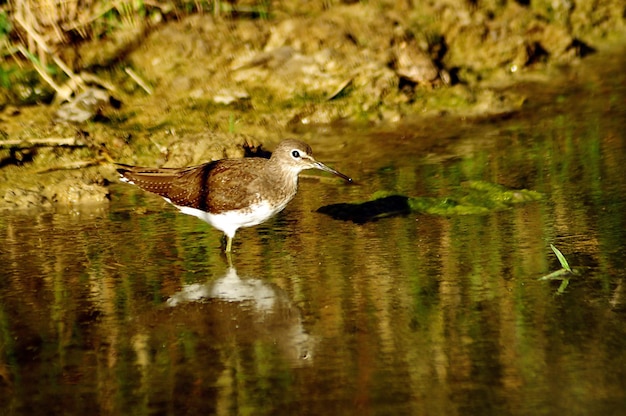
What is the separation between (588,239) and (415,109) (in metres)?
3.64

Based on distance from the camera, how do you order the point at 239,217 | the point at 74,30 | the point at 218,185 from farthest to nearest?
1. the point at 74,30
2. the point at 218,185
3. the point at 239,217

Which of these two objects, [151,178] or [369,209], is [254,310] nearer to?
[369,209]

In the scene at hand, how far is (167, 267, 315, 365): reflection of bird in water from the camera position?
18.4ft

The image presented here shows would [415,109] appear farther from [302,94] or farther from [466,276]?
[466,276]

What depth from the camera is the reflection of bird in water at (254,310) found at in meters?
5.61

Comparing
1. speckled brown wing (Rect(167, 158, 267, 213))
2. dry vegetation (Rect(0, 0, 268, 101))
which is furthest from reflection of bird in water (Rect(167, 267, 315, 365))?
dry vegetation (Rect(0, 0, 268, 101))

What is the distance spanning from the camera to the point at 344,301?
612cm

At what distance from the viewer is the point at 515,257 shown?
6730 mm

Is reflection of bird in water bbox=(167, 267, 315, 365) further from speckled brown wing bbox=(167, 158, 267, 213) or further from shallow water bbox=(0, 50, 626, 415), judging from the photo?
speckled brown wing bbox=(167, 158, 267, 213)

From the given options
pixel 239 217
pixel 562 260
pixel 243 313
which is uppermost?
pixel 239 217

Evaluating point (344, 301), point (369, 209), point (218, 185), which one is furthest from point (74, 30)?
point (344, 301)

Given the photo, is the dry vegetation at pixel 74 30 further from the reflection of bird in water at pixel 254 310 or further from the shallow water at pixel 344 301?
the reflection of bird in water at pixel 254 310

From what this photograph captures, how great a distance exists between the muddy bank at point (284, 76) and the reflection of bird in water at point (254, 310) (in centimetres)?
272

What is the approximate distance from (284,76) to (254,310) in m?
4.74
